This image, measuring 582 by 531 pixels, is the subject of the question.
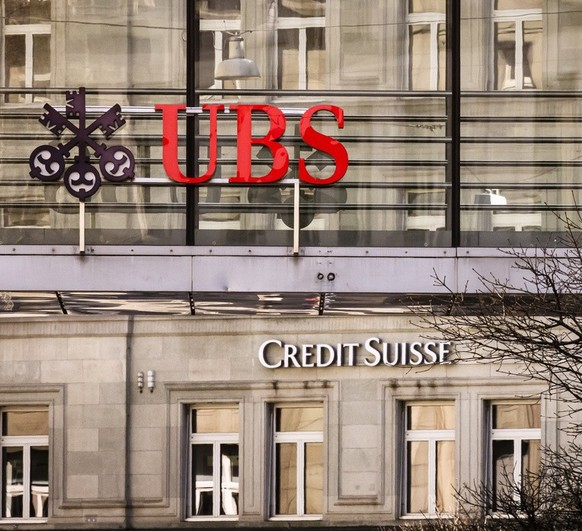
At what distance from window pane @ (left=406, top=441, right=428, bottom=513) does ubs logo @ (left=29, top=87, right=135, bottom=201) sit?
12139 millimetres

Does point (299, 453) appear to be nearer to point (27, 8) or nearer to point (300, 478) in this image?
point (300, 478)

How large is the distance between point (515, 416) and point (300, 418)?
337 centimetres

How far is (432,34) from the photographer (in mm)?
23234

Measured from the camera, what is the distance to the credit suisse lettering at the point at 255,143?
22562 millimetres

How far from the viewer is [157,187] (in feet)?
74.2

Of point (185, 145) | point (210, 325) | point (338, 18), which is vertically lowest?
point (210, 325)

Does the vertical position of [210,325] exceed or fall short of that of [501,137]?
it falls short

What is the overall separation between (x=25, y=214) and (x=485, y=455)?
12.7 metres

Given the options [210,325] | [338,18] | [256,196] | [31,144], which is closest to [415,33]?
[338,18]

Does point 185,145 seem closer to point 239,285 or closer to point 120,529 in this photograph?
point 239,285

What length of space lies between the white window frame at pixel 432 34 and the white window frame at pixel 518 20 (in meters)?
0.61

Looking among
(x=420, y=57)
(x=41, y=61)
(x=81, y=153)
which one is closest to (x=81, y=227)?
(x=81, y=153)

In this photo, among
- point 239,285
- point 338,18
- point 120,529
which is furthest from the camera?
point 120,529

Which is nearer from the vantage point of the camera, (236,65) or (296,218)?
(296,218)
